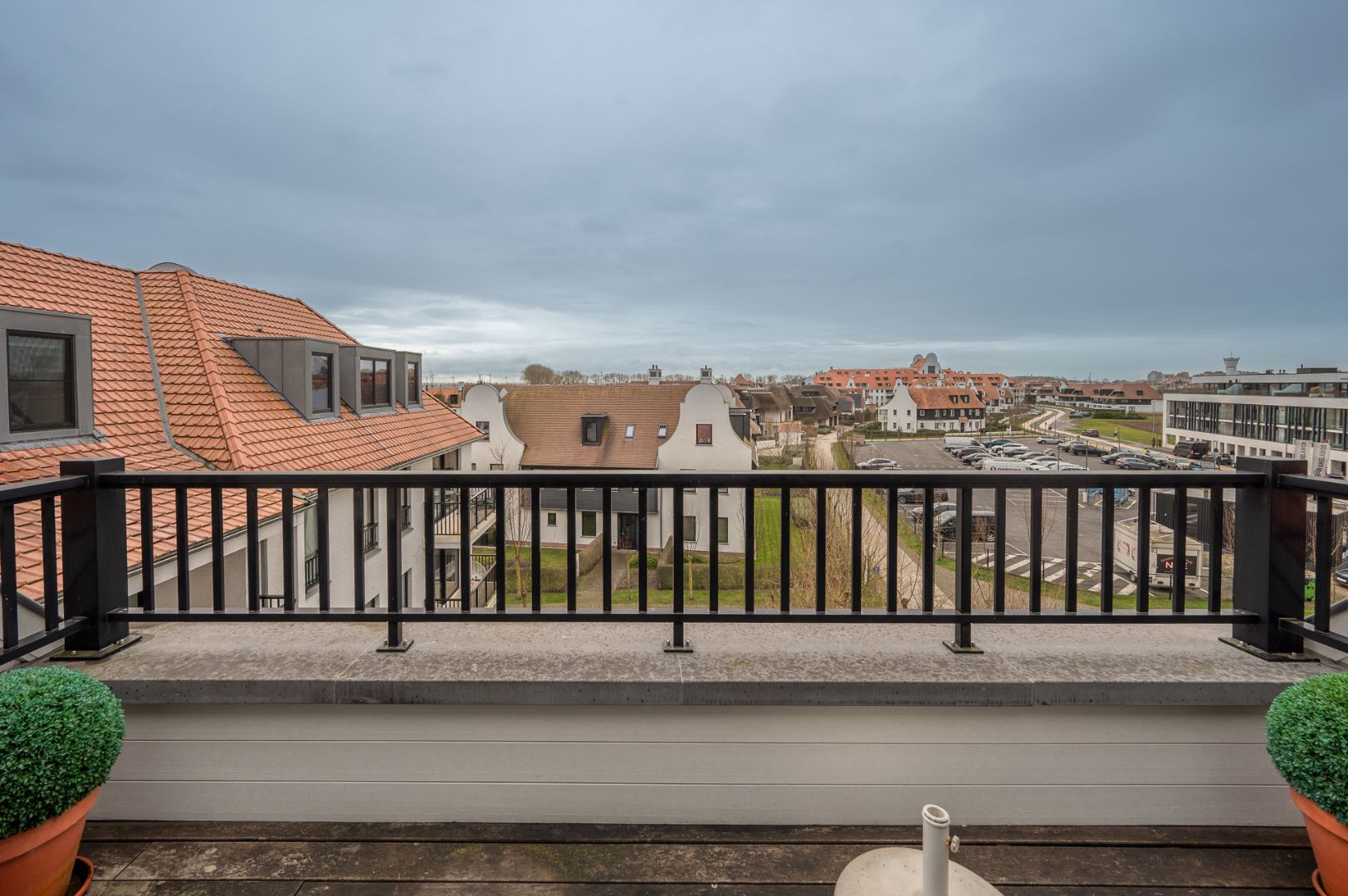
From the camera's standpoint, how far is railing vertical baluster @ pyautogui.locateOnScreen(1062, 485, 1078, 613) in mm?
2000

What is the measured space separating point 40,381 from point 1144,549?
9538 mm

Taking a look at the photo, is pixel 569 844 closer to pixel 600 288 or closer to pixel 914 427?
pixel 600 288

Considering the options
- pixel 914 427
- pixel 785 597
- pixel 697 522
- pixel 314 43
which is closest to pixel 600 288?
pixel 697 522

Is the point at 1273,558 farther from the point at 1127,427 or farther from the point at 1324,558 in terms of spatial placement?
the point at 1127,427

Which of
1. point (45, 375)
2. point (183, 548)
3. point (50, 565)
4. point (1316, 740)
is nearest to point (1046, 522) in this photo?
point (1316, 740)

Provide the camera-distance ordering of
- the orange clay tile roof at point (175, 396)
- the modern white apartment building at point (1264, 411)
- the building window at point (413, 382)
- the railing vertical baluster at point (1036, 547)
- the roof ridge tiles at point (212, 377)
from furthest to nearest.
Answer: the modern white apartment building at point (1264, 411)
the building window at point (413, 382)
the roof ridge tiles at point (212, 377)
the orange clay tile roof at point (175, 396)
the railing vertical baluster at point (1036, 547)

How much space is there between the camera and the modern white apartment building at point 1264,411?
27.9 metres

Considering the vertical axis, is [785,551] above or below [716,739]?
above

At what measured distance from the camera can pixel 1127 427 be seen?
53125mm

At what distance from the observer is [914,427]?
50.9 metres

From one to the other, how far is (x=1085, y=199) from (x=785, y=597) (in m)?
25.2

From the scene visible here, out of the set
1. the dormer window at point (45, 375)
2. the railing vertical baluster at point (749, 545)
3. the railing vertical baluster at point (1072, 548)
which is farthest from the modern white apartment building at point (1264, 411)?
the dormer window at point (45, 375)

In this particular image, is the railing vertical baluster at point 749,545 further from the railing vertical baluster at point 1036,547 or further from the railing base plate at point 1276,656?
the railing base plate at point 1276,656

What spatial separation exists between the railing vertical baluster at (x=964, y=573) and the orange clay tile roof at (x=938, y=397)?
5220 centimetres
